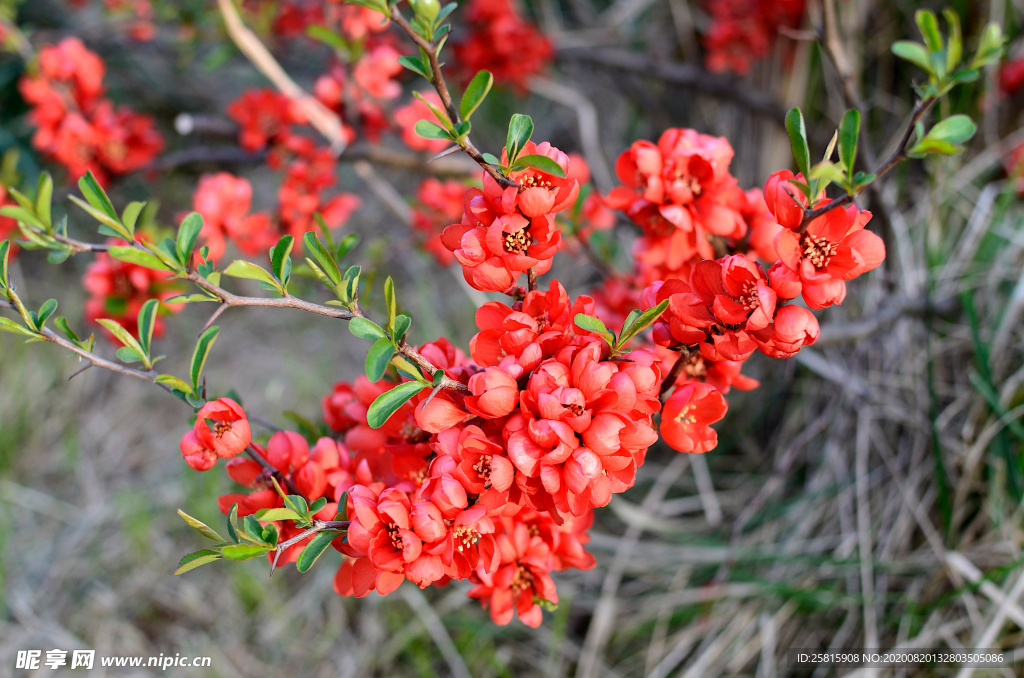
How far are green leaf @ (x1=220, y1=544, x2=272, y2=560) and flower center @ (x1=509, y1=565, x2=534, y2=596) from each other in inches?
12.0

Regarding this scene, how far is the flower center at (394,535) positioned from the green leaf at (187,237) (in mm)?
348

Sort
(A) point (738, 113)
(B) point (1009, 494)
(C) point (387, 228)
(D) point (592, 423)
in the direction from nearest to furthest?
1. (D) point (592, 423)
2. (B) point (1009, 494)
3. (A) point (738, 113)
4. (C) point (387, 228)

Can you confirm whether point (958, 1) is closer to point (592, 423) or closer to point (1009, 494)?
point (1009, 494)

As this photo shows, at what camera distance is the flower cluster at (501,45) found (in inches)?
79.3

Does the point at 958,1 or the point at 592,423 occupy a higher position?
the point at 958,1

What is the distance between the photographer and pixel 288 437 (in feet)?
2.34

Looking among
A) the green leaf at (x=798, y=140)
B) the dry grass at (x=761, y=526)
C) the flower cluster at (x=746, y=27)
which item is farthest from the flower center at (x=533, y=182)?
the flower cluster at (x=746, y=27)

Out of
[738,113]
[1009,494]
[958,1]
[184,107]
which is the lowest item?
[184,107]

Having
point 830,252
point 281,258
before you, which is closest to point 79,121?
point 281,258

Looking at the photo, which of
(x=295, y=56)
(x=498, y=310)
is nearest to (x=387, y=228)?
(x=295, y=56)

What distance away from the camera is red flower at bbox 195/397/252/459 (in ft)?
2.11

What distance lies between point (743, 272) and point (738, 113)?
6.64 ft

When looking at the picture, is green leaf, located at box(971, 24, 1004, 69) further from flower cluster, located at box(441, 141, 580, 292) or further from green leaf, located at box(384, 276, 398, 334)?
green leaf, located at box(384, 276, 398, 334)

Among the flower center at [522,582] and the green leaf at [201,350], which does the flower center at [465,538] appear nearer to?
the flower center at [522,582]
